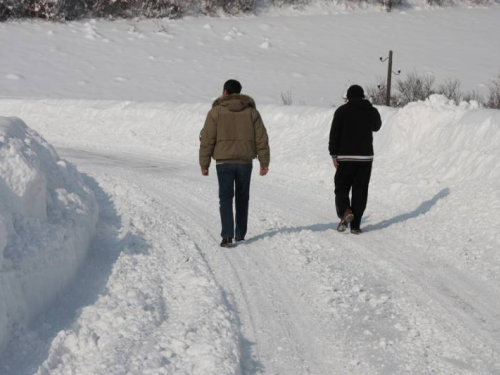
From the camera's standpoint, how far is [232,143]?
7207mm

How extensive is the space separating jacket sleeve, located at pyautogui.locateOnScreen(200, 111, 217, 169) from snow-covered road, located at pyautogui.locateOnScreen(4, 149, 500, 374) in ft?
2.89

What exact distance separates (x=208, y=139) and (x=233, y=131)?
283 millimetres

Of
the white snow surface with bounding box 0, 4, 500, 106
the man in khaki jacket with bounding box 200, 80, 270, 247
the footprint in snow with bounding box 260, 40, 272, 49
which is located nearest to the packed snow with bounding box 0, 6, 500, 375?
the man in khaki jacket with bounding box 200, 80, 270, 247

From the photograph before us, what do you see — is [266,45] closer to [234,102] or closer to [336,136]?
[336,136]

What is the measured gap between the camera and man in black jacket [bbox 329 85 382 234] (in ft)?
26.4

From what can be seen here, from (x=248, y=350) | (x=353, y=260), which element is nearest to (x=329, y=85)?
(x=353, y=260)

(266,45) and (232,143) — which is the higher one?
(232,143)

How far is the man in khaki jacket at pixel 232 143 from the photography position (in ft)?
23.6

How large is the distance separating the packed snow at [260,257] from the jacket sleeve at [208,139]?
0.88 m

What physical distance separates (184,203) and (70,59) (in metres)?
23.8

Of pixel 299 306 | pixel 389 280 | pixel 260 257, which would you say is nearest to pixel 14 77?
pixel 260 257

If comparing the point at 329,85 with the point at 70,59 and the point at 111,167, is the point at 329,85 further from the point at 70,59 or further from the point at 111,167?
the point at 111,167

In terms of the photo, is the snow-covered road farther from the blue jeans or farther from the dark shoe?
the blue jeans

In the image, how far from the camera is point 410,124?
11953 millimetres
